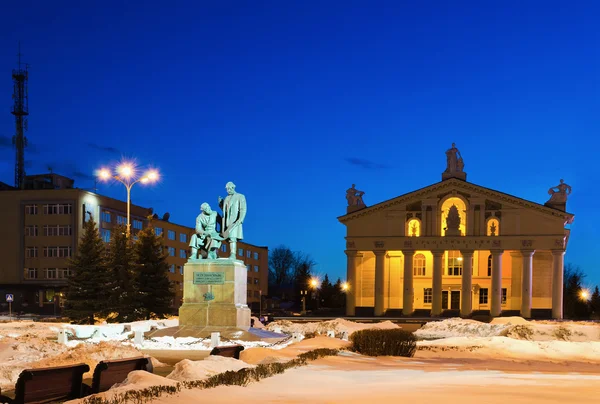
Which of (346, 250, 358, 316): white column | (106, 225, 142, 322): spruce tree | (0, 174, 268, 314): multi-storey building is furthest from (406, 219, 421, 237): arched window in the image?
(106, 225, 142, 322): spruce tree

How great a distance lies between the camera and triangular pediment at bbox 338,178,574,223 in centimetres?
7956

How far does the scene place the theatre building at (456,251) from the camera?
79.7 m

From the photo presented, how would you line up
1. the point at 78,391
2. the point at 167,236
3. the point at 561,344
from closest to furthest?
the point at 78,391, the point at 561,344, the point at 167,236

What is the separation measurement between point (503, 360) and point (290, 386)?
12.5 meters

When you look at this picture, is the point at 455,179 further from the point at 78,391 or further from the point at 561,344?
the point at 78,391

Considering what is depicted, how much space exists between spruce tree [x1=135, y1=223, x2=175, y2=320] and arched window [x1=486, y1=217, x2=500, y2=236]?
1714 inches

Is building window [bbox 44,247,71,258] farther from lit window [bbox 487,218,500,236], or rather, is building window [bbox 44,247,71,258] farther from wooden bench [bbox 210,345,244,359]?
wooden bench [bbox 210,345,244,359]

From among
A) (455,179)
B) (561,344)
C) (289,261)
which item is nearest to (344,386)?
(561,344)

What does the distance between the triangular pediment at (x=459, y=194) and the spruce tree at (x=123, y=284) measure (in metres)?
39.5

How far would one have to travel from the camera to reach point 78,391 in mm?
11523

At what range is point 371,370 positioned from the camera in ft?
56.9

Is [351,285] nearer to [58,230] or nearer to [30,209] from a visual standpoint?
[58,230]

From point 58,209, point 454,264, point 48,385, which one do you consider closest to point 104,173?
point 48,385

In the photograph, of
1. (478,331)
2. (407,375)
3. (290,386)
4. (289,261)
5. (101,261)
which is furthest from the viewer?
(289,261)
